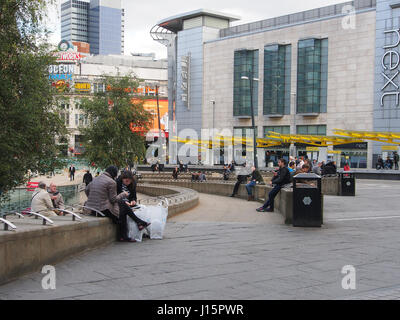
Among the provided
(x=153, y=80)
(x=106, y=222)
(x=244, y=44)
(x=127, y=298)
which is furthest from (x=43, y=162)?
(x=153, y=80)

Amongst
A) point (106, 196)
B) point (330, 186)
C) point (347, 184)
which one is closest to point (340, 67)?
point (330, 186)

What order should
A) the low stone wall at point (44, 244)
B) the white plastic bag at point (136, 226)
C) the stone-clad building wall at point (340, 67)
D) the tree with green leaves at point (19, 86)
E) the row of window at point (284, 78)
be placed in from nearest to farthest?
1. the low stone wall at point (44, 244)
2. the white plastic bag at point (136, 226)
3. the tree with green leaves at point (19, 86)
4. the stone-clad building wall at point (340, 67)
5. the row of window at point (284, 78)

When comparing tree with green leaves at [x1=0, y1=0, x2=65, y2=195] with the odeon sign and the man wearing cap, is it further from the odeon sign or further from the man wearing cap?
the odeon sign

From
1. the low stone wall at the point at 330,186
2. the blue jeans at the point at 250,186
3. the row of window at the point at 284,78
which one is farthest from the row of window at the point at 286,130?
the blue jeans at the point at 250,186

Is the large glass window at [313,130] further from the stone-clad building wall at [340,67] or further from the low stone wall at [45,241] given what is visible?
the low stone wall at [45,241]

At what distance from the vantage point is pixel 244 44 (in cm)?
7381

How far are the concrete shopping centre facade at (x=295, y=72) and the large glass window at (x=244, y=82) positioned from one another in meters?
0.14

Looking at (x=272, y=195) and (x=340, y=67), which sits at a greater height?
(x=340, y=67)

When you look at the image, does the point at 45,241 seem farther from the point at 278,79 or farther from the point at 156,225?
the point at 278,79

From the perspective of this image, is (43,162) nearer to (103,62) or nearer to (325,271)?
(325,271)

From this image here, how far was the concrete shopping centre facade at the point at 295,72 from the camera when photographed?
192 ft

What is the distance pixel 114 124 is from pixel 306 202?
2280 cm

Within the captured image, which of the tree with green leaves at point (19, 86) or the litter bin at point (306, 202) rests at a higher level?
the tree with green leaves at point (19, 86)

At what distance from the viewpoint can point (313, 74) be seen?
6500 cm
